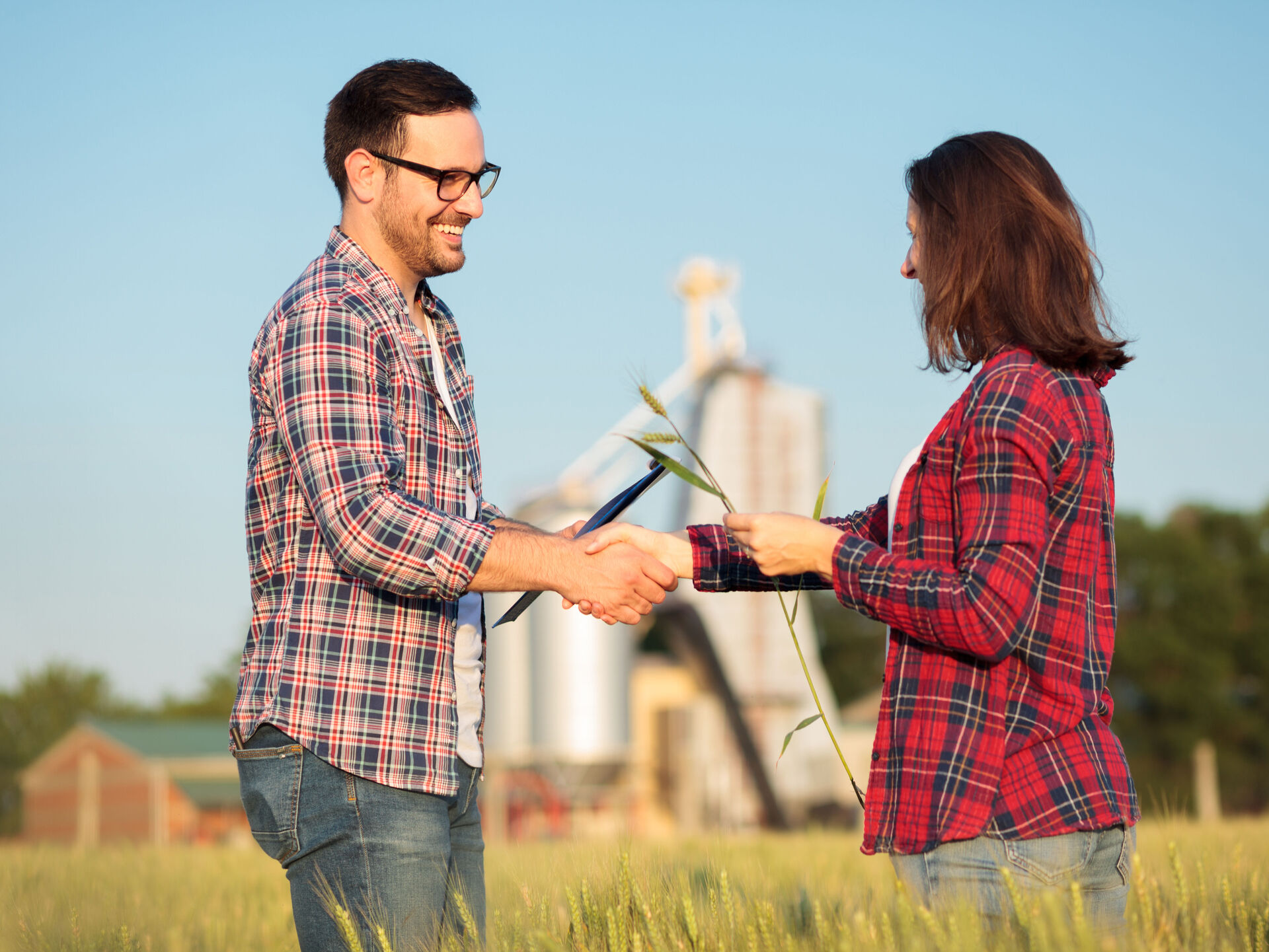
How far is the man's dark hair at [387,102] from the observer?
3506 mm

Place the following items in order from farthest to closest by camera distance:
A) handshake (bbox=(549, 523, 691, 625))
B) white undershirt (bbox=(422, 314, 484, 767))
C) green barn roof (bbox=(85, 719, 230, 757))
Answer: green barn roof (bbox=(85, 719, 230, 757)) → handshake (bbox=(549, 523, 691, 625)) → white undershirt (bbox=(422, 314, 484, 767))

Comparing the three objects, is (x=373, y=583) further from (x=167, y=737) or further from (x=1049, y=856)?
(x=167, y=737)

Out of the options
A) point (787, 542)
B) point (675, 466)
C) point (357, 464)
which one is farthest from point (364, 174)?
point (787, 542)

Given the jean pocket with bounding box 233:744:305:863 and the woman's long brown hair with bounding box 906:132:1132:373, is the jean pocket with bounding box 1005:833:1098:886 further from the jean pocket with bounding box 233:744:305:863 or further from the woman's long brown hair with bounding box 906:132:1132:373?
the jean pocket with bounding box 233:744:305:863

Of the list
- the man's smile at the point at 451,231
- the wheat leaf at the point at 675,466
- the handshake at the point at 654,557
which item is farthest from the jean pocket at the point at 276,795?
the man's smile at the point at 451,231

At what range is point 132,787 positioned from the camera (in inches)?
1772

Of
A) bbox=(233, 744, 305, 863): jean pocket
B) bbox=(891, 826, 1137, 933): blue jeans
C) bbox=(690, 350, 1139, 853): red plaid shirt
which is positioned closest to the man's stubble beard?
bbox=(233, 744, 305, 863): jean pocket

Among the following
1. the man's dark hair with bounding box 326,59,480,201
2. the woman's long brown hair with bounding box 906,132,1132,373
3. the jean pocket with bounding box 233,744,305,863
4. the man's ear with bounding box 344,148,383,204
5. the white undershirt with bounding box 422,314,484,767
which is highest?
the man's dark hair with bounding box 326,59,480,201

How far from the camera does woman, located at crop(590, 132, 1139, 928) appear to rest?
2.53 metres

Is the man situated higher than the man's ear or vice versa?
the man's ear

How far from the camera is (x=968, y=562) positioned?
2543 millimetres

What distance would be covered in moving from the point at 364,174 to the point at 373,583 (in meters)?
1.27

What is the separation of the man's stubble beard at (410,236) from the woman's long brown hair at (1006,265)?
4.59ft

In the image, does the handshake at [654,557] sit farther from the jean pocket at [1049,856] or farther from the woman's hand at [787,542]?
the jean pocket at [1049,856]
